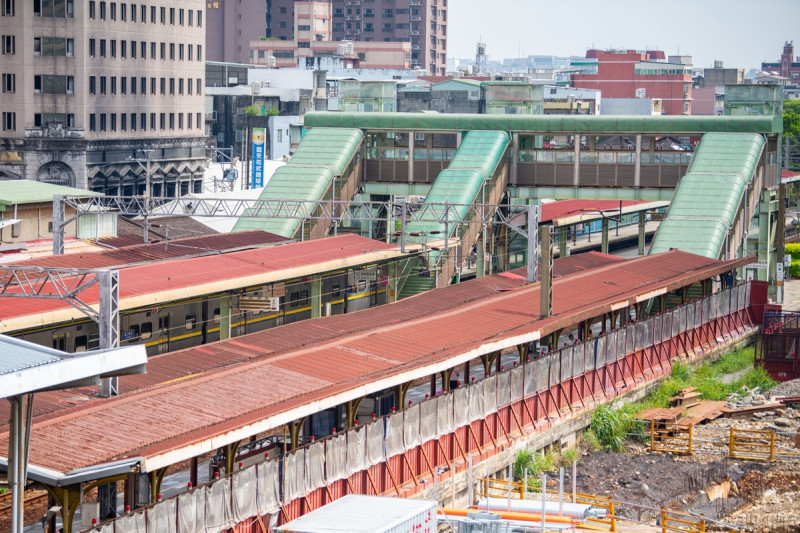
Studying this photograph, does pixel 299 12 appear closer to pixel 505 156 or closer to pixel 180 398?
pixel 505 156

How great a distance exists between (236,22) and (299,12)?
8.92 m

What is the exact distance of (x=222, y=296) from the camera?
41969 mm

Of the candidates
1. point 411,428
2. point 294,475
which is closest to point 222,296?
point 411,428

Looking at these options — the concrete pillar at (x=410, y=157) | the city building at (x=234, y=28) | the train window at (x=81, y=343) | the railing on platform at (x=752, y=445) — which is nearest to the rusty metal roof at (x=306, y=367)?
the railing on platform at (x=752, y=445)

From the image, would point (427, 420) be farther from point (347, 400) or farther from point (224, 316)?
point (224, 316)

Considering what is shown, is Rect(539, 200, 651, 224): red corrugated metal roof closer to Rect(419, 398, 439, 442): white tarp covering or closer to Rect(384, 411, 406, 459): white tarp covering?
Rect(419, 398, 439, 442): white tarp covering

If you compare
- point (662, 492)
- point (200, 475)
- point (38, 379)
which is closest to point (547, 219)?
point (662, 492)

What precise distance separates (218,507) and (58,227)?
83.4ft

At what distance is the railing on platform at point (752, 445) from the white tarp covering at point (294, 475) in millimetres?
15488

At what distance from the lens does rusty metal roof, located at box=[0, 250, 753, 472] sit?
21.6m

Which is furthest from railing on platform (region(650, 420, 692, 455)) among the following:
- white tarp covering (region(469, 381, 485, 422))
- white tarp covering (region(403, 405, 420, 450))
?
white tarp covering (region(403, 405, 420, 450))

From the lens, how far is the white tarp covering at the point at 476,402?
101ft

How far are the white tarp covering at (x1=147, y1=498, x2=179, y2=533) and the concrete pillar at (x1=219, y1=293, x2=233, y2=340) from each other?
21186 millimetres

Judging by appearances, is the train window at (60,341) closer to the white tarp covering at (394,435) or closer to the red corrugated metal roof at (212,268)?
the red corrugated metal roof at (212,268)
